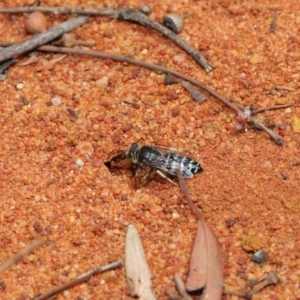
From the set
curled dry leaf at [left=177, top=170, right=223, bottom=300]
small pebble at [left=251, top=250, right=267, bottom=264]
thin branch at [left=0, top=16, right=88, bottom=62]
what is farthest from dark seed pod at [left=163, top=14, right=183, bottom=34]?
small pebble at [left=251, top=250, right=267, bottom=264]

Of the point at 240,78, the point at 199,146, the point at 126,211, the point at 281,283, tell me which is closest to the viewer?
the point at 281,283

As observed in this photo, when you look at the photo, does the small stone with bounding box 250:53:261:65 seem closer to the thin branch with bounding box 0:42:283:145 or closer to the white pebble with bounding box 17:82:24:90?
the thin branch with bounding box 0:42:283:145

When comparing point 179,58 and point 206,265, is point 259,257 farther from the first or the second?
point 179,58

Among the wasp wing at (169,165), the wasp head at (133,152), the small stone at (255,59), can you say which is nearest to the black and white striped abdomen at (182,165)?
the wasp wing at (169,165)

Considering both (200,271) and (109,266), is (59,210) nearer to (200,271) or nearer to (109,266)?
(109,266)

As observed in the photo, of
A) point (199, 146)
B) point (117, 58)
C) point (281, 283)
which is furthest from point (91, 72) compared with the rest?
point (281, 283)

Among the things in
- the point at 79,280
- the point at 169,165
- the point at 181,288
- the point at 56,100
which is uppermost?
the point at 169,165

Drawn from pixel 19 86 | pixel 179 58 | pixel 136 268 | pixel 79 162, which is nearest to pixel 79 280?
pixel 136 268
